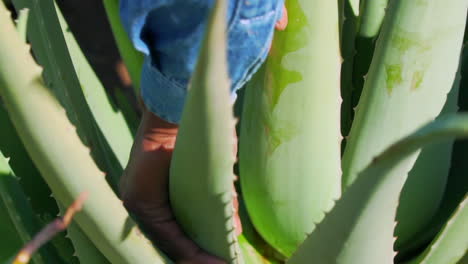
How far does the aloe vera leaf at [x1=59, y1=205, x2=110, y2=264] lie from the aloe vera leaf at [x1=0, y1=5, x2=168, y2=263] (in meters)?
0.05

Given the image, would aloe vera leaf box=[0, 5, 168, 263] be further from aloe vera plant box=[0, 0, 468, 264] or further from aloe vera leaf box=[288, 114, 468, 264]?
aloe vera leaf box=[288, 114, 468, 264]

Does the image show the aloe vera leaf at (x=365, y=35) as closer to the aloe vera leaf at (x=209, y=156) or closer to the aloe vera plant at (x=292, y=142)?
the aloe vera plant at (x=292, y=142)

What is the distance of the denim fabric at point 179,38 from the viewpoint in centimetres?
52

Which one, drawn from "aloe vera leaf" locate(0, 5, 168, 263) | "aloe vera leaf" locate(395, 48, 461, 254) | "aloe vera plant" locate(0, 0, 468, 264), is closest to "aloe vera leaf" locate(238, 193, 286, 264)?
"aloe vera plant" locate(0, 0, 468, 264)

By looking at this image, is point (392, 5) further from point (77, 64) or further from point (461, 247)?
point (77, 64)

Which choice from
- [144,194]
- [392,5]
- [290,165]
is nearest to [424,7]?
[392,5]

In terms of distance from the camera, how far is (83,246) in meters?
0.60

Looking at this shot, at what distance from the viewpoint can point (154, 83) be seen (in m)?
0.57

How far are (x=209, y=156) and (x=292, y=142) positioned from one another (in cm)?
21

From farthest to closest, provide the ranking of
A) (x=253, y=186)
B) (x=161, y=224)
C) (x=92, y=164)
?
(x=253, y=186) < (x=161, y=224) < (x=92, y=164)

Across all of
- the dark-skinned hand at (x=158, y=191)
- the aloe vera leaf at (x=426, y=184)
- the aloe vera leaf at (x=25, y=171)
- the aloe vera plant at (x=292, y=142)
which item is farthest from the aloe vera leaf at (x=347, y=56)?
the aloe vera leaf at (x=25, y=171)

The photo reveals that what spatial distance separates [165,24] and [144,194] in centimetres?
17

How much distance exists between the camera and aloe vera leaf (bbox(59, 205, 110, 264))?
59cm

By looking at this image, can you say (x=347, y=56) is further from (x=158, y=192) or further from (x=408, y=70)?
(x=158, y=192)
